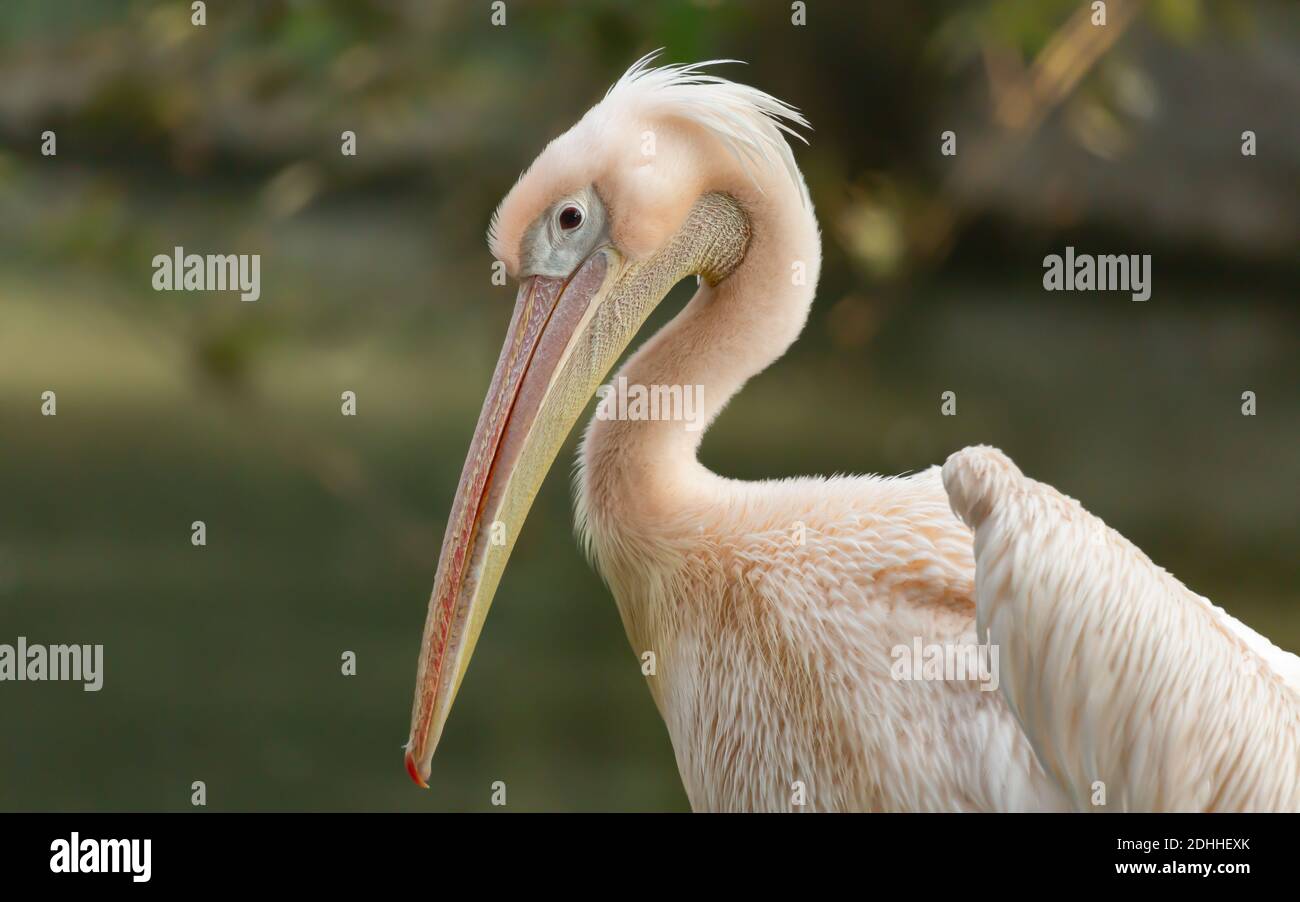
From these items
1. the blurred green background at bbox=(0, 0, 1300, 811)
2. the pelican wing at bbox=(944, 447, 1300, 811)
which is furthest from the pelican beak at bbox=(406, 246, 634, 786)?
the blurred green background at bbox=(0, 0, 1300, 811)

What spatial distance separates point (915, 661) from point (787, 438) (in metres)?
3.30

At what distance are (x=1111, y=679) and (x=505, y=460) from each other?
36.5 inches

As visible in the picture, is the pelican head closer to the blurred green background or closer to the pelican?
the pelican

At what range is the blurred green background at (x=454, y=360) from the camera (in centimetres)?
413

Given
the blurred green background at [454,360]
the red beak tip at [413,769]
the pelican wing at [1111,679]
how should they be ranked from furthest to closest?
the blurred green background at [454,360] < the red beak tip at [413,769] < the pelican wing at [1111,679]

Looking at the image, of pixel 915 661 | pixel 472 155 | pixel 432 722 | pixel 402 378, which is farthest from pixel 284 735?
pixel 915 661

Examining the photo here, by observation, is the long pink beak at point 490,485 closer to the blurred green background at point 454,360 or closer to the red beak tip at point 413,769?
the red beak tip at point 413,769

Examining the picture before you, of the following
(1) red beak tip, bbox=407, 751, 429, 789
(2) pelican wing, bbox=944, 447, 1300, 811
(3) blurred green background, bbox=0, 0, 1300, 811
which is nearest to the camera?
(2) pelican wing, bbox=944, 447, 1300, 811

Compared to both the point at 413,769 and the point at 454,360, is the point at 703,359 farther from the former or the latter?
the point at 454,360

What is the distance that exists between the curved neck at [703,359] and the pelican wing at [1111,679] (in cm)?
53

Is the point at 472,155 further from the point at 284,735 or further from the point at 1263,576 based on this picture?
the point at 1263,576

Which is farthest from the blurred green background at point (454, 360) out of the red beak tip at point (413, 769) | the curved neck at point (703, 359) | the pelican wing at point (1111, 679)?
the pelican wing at point (1111, 679)

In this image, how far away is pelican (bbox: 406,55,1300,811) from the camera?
1846 millimetres

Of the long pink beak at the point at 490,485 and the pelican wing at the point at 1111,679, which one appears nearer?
the pelican wing at the point at 1111,679
